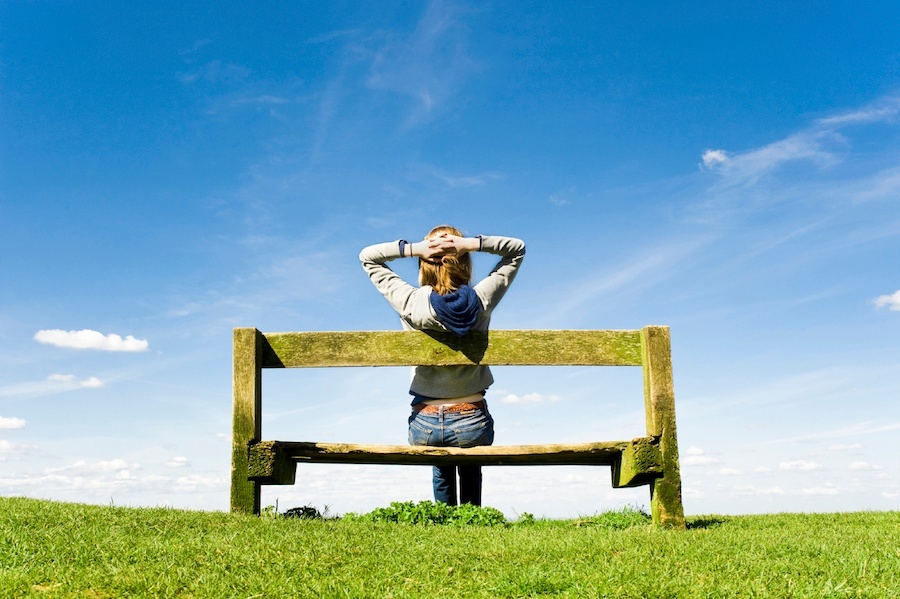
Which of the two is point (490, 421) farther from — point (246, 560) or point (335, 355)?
point (246, 560)

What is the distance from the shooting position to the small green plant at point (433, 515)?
728 cm

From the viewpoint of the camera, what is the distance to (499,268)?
8016 millimetres

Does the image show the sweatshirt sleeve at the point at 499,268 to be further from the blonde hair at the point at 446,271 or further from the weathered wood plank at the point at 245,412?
the weathered wood plank at the point at 245,412

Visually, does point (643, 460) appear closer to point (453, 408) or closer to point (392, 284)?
point (453, 408)

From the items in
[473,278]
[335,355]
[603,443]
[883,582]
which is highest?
[473,278]

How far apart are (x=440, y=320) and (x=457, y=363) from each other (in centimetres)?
45

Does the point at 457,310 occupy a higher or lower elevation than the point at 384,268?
lower

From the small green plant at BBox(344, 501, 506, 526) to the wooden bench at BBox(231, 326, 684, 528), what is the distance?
1.44 feet

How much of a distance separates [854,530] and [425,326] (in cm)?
488

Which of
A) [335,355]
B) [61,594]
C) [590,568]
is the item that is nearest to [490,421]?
[335,355]

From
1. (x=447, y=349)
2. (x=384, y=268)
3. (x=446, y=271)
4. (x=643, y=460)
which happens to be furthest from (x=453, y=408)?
(x=643, y=460)

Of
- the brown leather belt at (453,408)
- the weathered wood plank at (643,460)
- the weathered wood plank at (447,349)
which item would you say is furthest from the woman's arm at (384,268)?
the weathered wood plank at (643,460)

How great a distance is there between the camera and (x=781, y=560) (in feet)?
18.3

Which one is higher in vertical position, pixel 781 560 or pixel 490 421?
pixel 490 421
